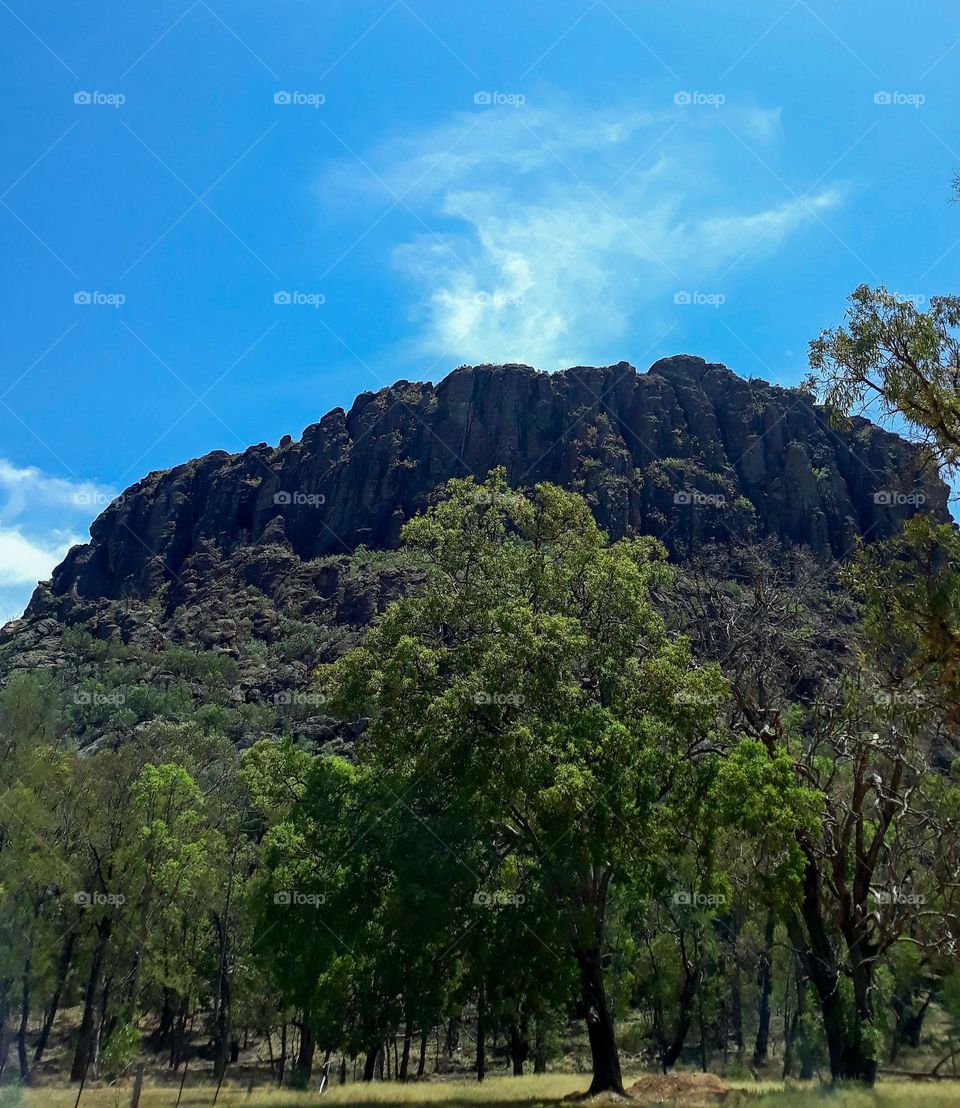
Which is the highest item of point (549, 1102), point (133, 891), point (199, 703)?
point (199, 703)

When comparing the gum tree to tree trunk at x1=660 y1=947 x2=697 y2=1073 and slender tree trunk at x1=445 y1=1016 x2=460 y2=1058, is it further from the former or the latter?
slender tree trunk at x1=445 y1=1016 x2=460 y2=1058

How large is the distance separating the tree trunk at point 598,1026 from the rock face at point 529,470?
120722 millimetres

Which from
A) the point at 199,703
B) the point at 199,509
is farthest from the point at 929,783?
the point at 199,509

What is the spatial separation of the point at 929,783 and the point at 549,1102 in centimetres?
1459

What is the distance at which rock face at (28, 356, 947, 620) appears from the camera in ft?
485

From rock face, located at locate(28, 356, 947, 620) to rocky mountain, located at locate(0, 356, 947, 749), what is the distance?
394 millimetres

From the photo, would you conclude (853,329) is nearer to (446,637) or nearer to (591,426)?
(446,637)

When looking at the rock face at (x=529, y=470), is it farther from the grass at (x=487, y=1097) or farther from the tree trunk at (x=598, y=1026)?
the tree trunk at (x=598, y=1026)

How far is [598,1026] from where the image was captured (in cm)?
1928

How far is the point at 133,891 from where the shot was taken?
30.8 metres

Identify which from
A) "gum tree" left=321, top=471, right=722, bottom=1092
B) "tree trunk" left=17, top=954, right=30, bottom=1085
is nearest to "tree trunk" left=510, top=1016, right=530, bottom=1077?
"gum tree" left=321, top=471, right=722, bottom=1092

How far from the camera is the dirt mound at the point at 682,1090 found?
716 inches

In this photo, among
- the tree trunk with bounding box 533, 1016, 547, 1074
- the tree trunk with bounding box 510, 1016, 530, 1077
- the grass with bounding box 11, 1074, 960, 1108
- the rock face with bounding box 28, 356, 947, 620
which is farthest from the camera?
the rock face with bounding box 28, 356, 947, 620

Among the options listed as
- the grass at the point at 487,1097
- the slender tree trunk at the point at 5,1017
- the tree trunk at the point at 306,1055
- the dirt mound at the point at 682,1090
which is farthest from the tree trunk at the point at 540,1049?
the slender tree trunk at the point at 5,1017
